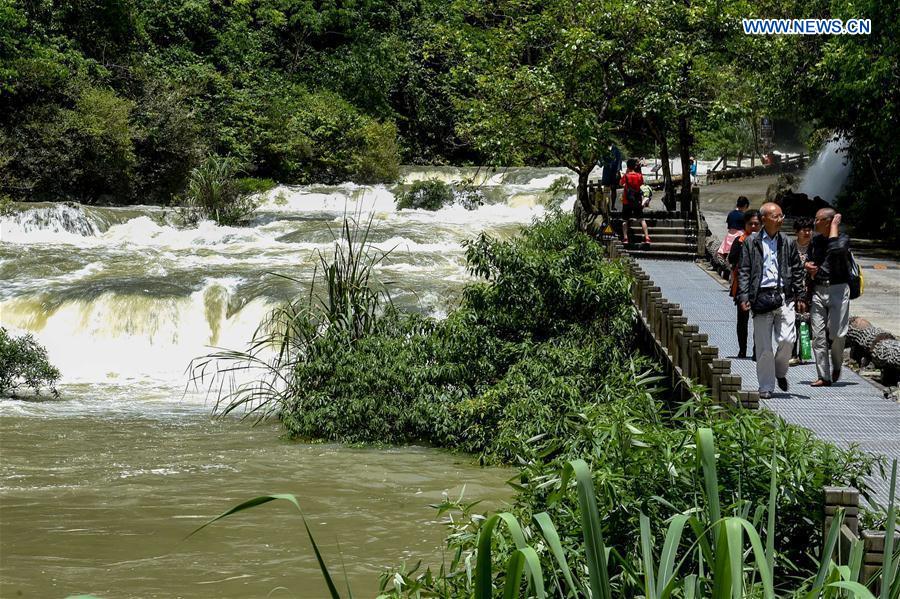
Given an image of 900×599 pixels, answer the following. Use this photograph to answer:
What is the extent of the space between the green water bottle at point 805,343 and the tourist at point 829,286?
3.16ft

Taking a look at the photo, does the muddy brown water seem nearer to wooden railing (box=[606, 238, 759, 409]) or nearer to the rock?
wooden railing (box=[606, 238, 759, 409])

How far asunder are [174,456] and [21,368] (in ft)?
14.7

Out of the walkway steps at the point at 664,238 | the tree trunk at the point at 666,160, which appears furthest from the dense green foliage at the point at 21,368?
Result: the tree trunk at the point at 666,160

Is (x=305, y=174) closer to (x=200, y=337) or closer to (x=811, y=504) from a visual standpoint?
(x=200, y=337)

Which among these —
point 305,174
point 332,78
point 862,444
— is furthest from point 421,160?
point 862,444

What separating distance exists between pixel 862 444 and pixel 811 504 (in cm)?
305

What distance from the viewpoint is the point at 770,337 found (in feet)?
31.6

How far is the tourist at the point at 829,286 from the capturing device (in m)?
10.3

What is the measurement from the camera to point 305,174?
1615 inches

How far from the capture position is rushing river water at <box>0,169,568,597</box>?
26.7 feet

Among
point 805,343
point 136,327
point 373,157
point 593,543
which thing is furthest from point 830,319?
point 373,157

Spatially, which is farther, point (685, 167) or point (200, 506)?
point (685, 167)

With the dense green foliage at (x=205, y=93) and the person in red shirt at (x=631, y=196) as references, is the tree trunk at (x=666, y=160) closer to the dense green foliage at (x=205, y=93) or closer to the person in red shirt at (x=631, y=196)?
the person in red shirt at (x=631, y=196)

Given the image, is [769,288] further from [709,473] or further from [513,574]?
[513,574]
